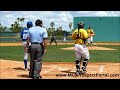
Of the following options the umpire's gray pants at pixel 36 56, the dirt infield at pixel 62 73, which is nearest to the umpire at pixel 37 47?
the umpire's gray pants at pixel 36 56

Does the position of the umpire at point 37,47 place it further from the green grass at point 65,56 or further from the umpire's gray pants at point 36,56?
the green grass at point 65,56

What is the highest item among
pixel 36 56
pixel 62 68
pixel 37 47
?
pixel 37 47

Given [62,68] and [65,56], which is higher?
[62,68]

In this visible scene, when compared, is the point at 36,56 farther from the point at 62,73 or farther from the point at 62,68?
the point at 62,68

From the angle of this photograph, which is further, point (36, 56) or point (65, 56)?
point (65, 56)

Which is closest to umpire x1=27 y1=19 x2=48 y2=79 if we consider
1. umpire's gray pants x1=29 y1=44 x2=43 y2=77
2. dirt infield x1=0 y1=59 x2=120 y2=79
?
umpire's gray pants x1=29 y1=44 x2=43 y2=77

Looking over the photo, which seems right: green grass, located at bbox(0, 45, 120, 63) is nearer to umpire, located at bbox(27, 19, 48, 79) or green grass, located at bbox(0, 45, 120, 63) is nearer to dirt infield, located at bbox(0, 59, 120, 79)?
dirt infield, located at bbox(0, 59, 120, 79)

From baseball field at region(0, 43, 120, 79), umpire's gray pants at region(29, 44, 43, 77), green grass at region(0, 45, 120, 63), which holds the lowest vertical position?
green grass at region(0, 45, 120, 63)

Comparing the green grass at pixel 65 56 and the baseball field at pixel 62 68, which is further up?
the baseball field at pixel 62 68

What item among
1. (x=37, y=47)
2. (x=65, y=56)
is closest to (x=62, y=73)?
(x=37, y=47)

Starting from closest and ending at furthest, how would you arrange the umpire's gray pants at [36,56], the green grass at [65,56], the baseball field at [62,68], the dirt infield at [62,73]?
the umpire's gray pants at [36,56], the dirt infield at [62,73], the baseball field at [62,68], the green grass at [65,56]
